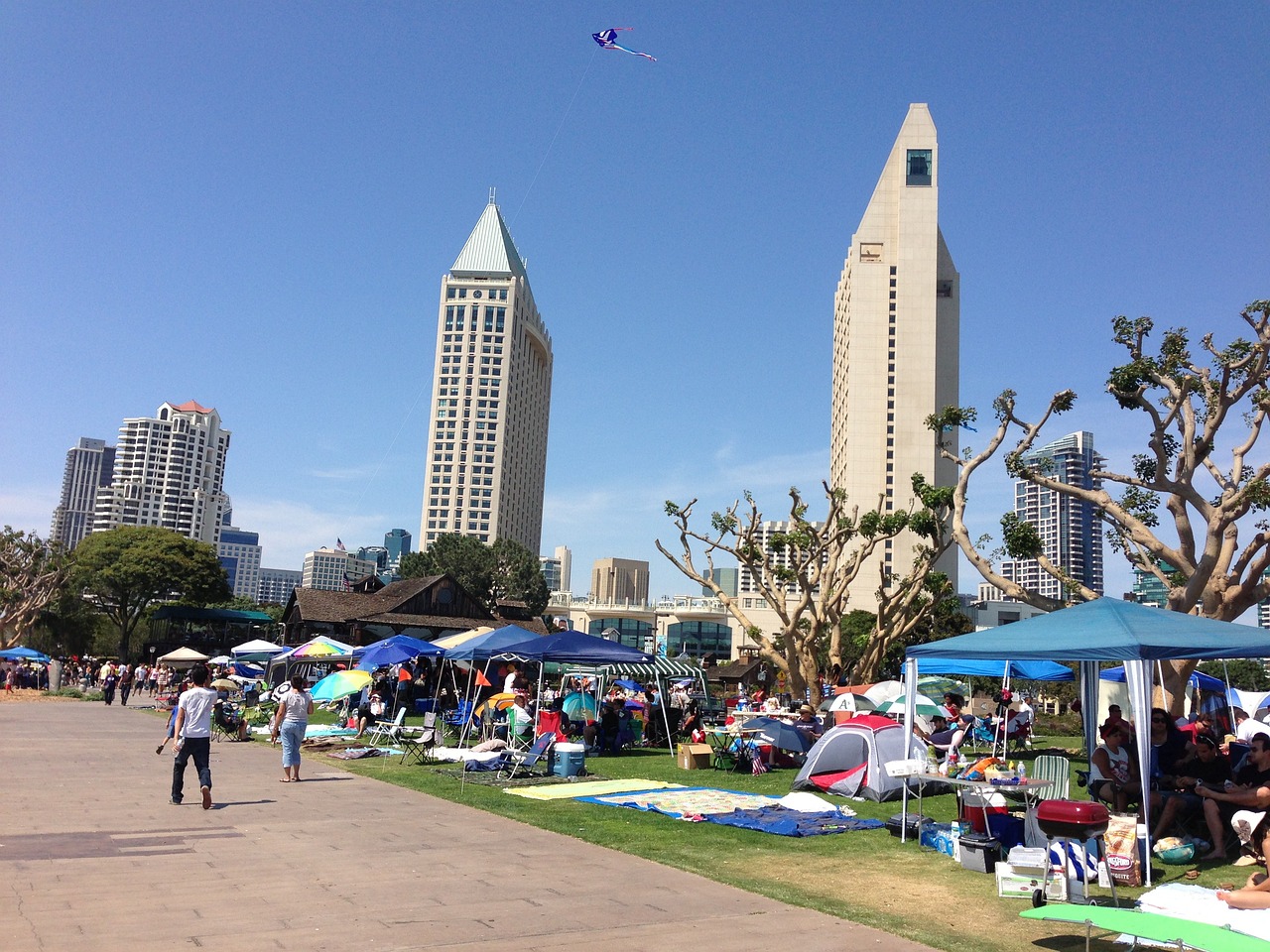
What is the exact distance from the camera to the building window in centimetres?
11956

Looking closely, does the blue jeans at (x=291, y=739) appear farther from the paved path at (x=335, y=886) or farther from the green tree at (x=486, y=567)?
the green tree at (x=486, y=567)

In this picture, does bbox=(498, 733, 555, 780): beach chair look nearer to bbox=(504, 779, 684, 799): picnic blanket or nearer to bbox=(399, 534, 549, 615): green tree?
bbox=(504, 779, 684, 799): picnic blanket

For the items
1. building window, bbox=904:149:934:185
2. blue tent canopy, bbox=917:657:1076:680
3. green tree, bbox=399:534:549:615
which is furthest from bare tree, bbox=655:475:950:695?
building window, bbox=904:149:934:185

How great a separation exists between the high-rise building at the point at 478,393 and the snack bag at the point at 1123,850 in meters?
137

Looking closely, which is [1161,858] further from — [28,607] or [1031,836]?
[28,607]

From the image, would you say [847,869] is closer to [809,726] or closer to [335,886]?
[335,886]

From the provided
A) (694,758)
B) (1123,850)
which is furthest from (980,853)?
(694,758)

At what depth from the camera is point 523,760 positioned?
1600 cm

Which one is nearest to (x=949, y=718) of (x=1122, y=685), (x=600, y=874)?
(x=1122, y=685)

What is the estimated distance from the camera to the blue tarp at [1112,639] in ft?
32.8

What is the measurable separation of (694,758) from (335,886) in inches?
427

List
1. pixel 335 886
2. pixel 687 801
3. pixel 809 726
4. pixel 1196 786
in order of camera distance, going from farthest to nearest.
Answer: pixel 809 726 → pixel 687 801 → pixel 1196 786 → pixel 335 886

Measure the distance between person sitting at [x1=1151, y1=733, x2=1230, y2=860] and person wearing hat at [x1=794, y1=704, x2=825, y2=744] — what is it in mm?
8599

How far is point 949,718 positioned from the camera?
20828 mm
